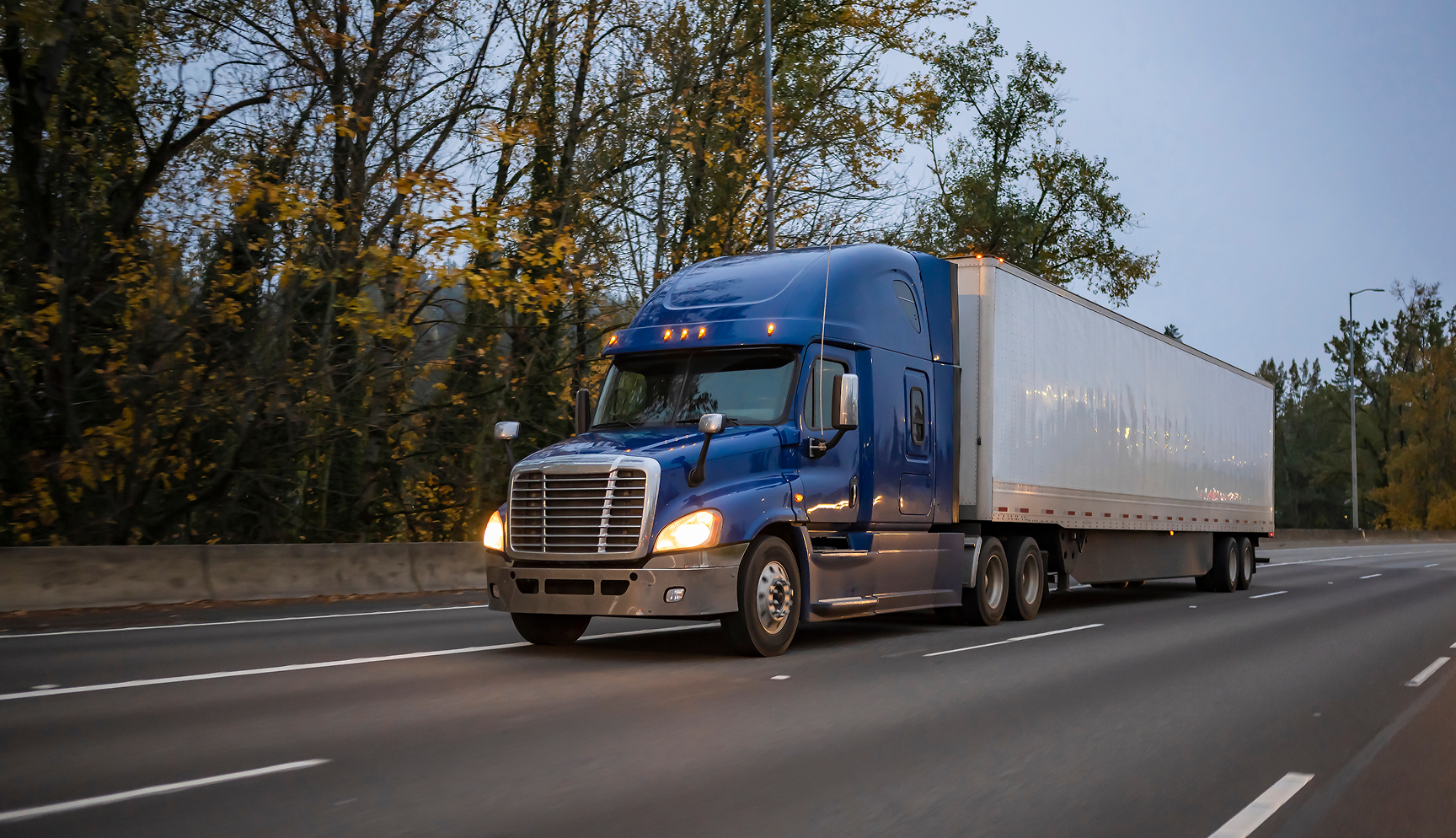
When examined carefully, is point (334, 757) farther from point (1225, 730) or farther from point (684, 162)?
point (684, 162)

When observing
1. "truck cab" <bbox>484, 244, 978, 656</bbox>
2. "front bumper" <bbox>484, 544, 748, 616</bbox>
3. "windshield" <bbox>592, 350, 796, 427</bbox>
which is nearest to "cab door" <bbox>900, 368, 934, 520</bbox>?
"truck cab" <bbox>484, 244, 978, 656</bbox>

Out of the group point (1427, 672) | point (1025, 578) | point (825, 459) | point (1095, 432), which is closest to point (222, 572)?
point (825, 459)

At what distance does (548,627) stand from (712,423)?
2.81m

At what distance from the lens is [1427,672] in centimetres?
1168

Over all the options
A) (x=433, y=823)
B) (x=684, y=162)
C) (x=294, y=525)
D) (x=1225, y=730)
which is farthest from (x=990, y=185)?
(x=433, y=823)

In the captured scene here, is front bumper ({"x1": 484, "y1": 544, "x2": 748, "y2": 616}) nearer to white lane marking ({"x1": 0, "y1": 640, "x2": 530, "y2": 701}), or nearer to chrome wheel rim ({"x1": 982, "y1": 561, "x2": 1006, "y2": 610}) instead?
white lane marking ({"x1": 0, "y1": 640, "x2": 530, "y2": 701})

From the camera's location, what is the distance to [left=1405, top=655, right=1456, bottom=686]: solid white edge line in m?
11.0

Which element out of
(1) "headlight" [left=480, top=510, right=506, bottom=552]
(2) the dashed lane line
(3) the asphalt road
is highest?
(1) "headlight" [left=480, top=510, right=506, bottom=552]

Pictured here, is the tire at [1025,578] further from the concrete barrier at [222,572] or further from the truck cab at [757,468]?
the concrete barrier at [222,572]

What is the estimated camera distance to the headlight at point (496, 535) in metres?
11.6

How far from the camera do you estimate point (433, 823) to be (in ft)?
17.9

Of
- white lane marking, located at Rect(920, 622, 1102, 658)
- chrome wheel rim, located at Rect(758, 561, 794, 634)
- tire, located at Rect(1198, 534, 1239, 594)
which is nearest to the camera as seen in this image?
chrome wheel rim, located at Rect(758, 561, 794, 634)

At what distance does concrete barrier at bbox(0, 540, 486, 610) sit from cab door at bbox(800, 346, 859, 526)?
8603 millimetres

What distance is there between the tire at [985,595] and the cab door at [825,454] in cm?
288
